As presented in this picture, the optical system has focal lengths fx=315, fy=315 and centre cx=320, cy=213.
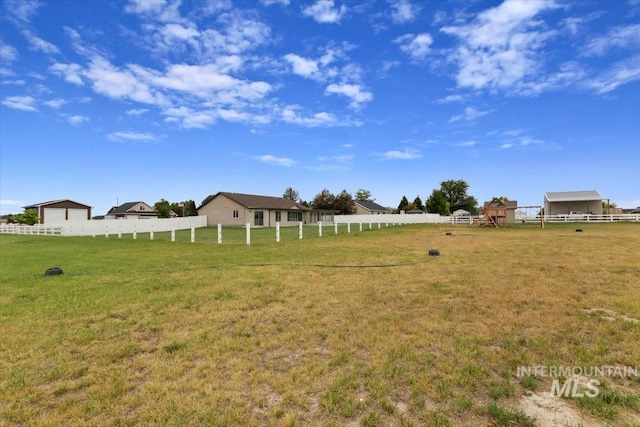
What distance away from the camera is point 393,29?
1499 centimetres

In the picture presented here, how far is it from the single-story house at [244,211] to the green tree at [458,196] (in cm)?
4623

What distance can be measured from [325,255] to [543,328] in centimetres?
758

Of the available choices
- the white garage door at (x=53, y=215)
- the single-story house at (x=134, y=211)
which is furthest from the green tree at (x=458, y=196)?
the white garage door at (x=53, y=215)

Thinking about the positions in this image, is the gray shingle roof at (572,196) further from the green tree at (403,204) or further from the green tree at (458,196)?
the green tree at (403,204)

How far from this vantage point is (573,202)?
42.2 metres

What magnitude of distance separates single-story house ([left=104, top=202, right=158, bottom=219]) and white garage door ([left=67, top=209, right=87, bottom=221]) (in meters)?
11.7

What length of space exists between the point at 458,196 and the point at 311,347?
258 ft

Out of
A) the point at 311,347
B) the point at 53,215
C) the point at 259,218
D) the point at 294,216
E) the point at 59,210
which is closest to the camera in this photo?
the point at 311,347

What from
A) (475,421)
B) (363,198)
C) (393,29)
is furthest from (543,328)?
(363,198)

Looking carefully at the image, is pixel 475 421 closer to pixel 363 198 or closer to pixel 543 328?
pixel 543 328

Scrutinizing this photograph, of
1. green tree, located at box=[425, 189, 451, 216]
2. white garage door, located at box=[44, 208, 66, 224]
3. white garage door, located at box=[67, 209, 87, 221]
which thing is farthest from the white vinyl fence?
green tree, located at box=[425, 189, 451, 216]

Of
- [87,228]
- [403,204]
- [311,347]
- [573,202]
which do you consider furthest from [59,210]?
[573,202]

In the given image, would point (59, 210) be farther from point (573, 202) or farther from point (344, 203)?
point (573, 202)

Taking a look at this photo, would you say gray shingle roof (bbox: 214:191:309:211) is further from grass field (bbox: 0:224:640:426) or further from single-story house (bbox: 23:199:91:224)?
grass field (bbox: 0:224:640:426)
